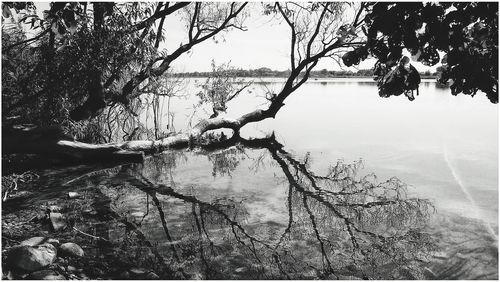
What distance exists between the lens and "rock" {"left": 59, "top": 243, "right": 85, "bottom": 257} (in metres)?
5.01

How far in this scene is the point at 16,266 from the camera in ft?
14.6

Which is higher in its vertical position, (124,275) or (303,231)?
(124,275)

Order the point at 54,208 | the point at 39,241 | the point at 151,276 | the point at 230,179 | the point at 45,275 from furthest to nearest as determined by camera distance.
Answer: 1. the point at 230,179
2. the point at 54,208
3. the point at 39,241
4. the point at 151,276
5. the point at 45,275

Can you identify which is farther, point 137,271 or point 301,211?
point 301,211

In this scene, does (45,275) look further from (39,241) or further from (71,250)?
(39,241)

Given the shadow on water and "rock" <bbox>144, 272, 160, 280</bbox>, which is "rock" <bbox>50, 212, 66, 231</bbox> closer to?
the shadow on water

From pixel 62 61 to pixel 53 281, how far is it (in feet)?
19.9

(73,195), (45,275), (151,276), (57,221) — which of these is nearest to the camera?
(45,275)

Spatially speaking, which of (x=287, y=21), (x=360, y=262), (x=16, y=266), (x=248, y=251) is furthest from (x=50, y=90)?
(x=287, y=21)

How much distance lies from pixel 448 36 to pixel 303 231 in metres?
4.30

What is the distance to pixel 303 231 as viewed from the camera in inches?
246

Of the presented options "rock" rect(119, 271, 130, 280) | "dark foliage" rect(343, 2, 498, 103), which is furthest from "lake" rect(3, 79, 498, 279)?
"dark foliage" rect(343, 2, 498, 103)

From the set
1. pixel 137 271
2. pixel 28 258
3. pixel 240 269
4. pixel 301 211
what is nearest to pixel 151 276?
pixel 137 271

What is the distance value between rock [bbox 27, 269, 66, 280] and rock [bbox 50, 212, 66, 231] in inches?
60.5
